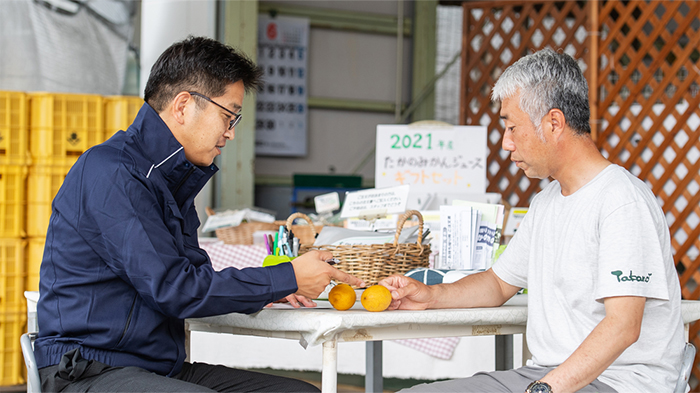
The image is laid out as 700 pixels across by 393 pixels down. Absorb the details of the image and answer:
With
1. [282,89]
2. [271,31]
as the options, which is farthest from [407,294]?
[271,31]

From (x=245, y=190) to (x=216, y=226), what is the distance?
181 cm

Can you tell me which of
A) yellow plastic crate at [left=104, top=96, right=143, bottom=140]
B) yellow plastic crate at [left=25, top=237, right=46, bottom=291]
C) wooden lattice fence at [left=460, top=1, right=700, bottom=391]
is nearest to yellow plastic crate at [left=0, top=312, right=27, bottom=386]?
yellow plastic crate at [left=25, top=237, right=46, bottom=291]

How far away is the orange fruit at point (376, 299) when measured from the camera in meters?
1.15

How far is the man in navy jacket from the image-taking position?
1030mm

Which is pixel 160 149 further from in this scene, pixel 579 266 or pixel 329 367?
pixel 579 266

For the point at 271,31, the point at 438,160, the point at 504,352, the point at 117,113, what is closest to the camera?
the point at 504,352

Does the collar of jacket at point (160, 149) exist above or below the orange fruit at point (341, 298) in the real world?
above

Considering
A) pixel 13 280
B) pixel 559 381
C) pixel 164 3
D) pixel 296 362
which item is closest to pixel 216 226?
pixel 296 362

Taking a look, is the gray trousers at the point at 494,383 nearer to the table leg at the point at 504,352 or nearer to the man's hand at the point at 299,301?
the man's hand at the point at 299,301

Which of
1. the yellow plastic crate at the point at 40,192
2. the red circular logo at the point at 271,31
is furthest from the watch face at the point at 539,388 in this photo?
the red circular logo at the point at 271,31

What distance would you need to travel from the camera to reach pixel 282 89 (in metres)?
5.02

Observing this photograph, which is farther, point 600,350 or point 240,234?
point 240,234

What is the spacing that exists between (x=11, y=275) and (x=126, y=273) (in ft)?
6.36

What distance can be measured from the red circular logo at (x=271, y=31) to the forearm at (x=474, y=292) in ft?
13.0
